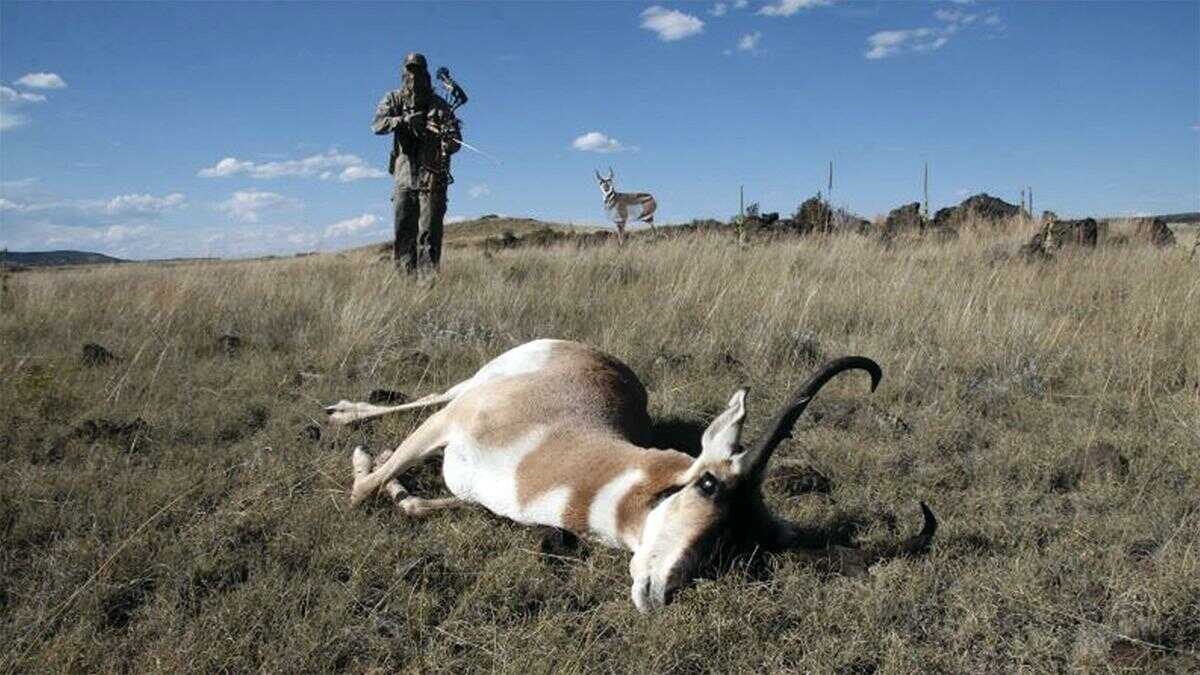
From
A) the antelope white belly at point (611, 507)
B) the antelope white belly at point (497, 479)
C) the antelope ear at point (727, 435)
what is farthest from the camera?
the antelope white belly at point (497, 479)

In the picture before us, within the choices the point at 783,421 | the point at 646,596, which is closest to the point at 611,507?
the point at 646,596

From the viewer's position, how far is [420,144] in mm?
11367

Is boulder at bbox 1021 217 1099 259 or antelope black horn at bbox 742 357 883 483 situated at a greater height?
boulder at bbox 1021 217 1099 259

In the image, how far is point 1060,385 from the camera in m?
6.55

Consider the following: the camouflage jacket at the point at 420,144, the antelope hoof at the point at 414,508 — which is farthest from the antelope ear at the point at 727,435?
the camouflage jacket at the point at 420,144

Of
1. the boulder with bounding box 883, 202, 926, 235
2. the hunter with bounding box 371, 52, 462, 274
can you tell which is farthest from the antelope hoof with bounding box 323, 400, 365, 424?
the boulder with bounding box 883, 202, 926, 235

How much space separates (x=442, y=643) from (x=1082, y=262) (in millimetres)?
11546

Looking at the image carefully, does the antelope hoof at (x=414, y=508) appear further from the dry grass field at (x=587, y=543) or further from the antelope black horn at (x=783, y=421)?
the antelope black horn at (x=783, y=421)

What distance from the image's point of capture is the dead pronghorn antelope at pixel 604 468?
3.12m

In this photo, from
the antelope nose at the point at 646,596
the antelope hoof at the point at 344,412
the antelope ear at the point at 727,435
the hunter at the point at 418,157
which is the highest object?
the hunter at the point at 418,157

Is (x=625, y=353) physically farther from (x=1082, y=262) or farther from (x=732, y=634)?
(x=1082, y=262)

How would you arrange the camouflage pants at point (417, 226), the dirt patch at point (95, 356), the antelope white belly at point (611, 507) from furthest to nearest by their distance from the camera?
the camouflage pants at point (417, 226) → the dirt patch at point (95, 356) → the antelope white belly at point (611, 507)

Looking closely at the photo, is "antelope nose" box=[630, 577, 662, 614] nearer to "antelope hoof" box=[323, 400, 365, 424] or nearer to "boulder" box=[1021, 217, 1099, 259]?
"antelope hoof" box=[323, 400, 365, 424]

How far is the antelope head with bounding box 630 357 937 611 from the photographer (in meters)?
3.09
